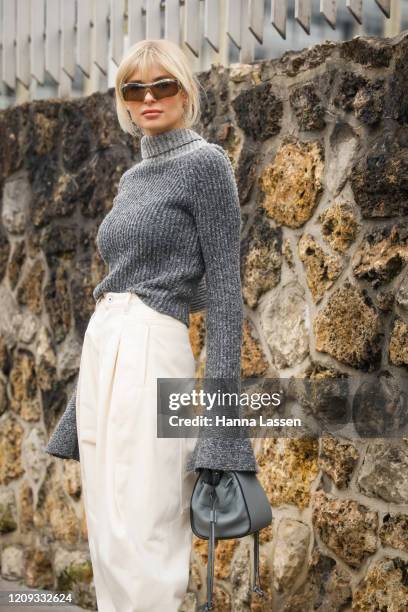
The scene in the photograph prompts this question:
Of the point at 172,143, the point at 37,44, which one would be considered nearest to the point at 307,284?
the point at 172,143

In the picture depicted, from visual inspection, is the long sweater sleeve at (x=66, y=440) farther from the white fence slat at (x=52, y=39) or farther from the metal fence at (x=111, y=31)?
the white fence slat at (x=52, y=39)

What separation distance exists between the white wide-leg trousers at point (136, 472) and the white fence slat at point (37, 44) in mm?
2840

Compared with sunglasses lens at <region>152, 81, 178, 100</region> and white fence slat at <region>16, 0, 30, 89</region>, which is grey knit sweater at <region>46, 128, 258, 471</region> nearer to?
sunglasses lens at <region>152, 81, 178, 100</region>

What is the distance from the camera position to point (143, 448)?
7.89 feet

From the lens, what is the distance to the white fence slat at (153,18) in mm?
4418

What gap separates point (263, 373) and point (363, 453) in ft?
1.81

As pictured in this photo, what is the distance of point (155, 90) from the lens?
2.60 m

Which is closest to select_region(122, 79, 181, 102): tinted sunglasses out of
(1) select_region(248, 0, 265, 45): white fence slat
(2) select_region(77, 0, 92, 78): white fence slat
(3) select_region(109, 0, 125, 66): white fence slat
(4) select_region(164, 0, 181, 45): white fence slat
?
(1) select_region(248, 0, 265, 45): white fence slat

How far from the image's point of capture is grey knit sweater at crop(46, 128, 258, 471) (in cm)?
242

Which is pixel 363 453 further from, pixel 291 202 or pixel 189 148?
pixel 189 148

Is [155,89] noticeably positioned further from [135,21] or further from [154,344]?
[135,21]

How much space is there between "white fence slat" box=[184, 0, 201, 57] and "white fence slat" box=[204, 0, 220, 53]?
0.09 m

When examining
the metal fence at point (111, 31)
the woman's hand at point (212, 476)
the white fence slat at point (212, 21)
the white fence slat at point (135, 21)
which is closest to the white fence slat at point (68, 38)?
the metal fence at point (111, 31)

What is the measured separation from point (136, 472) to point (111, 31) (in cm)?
276
